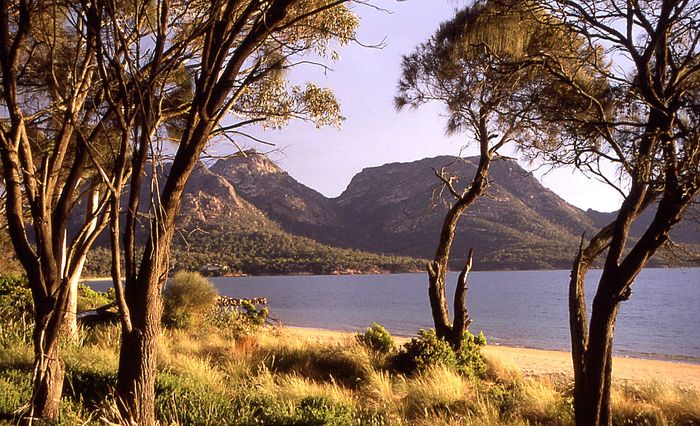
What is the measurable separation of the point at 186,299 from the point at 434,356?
6376 millimetres

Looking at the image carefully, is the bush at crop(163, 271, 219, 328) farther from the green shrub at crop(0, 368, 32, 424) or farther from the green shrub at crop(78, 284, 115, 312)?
the green shrub at crop(0, 368, 32, 424)

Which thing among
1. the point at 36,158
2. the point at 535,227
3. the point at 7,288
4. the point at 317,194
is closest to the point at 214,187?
the point at 317,194

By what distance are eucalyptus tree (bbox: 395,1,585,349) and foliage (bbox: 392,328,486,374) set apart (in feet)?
0.99

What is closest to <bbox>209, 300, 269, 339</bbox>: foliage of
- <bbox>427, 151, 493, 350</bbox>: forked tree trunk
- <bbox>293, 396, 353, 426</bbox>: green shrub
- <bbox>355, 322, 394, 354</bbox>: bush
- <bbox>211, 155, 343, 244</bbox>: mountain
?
<bbox>355, 322, 394, 354</bbox>: bush

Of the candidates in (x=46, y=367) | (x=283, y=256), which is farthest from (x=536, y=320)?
(x=283, y=256)

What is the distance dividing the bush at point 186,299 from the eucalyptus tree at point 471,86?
560cm

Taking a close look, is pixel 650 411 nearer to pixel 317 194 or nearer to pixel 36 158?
pixel 36 158

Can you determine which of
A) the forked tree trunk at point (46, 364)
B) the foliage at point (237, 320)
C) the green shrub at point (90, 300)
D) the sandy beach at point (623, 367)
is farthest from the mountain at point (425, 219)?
the forked tree trunk at point (46, 364)

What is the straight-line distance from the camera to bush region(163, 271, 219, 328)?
1209cm

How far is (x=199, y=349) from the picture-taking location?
9219 mm

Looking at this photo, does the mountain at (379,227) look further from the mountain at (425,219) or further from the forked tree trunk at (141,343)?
the forked tree trunk at (141,343)

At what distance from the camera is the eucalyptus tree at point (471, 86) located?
6895 mm

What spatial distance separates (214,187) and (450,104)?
65215 mm

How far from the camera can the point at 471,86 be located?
921cm
